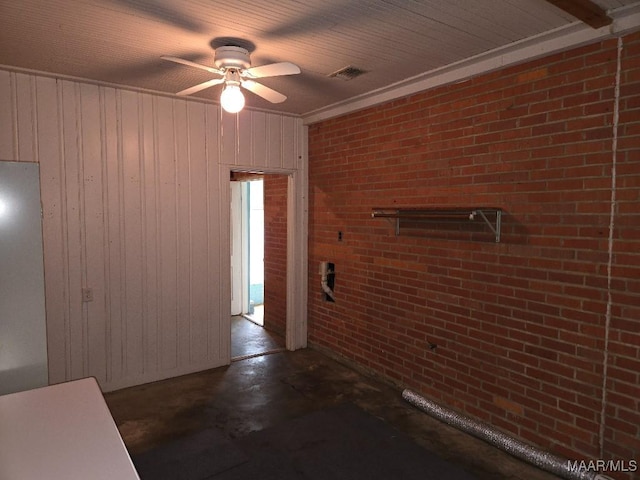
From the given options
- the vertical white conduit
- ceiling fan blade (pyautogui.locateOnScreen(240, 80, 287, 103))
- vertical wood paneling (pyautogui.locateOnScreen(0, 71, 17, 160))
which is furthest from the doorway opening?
the vertical white conduit

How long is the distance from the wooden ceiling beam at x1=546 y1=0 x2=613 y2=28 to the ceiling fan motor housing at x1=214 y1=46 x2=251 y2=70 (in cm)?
174

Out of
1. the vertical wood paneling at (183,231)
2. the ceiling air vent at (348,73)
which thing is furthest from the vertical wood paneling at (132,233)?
the ceiling air vent at (348,73)

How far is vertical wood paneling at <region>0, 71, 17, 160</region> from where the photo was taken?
3209mm

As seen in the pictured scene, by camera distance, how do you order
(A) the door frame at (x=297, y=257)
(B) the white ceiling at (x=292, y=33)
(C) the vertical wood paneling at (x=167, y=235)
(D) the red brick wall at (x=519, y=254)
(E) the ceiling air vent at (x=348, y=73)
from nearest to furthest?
(B) the white ceiling at (x=292, y=33), (D) the red brick wall at (x=519, y=254), (E) the ceiling air vent at (x=348, y=73), (C) the vertical wood paneling at (x=167, y=235), (A) the door frame at (x=297, y=257)

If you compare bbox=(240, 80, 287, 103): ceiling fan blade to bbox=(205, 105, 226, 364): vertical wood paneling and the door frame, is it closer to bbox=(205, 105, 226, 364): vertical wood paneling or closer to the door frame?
bbox=(205, 105, 226, 364): vertical wood paneling

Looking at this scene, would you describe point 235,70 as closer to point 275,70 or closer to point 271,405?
point 275,70

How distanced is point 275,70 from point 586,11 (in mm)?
1721

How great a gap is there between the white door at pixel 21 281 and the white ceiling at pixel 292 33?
3.17 ft

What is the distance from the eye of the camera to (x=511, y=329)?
9.34 feet

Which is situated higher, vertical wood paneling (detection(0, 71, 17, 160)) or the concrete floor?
vertical wood paneling (detection(0, 71, 17, 160))

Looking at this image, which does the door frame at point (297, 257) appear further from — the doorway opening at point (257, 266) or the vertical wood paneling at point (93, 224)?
the vertical wood paneling at point (93, 224)

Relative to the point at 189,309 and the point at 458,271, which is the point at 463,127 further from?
the point at 189,309

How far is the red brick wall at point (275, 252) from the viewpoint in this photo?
17.6 feet

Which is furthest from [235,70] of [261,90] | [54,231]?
[54,231]
